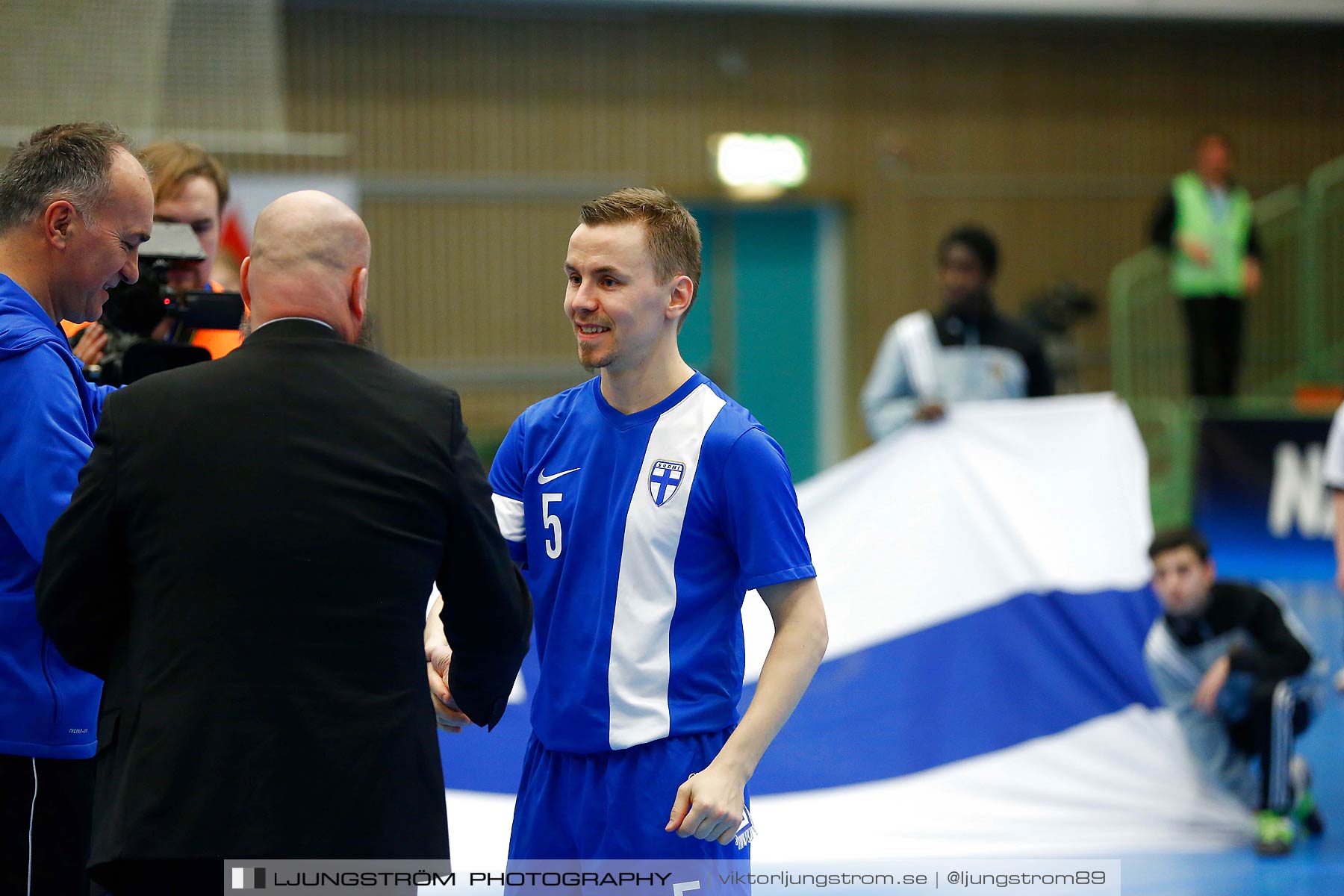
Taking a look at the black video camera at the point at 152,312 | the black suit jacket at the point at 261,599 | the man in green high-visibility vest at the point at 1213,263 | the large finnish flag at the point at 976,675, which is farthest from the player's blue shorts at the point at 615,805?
the man in green high-visibility vest at the point at 1213,263

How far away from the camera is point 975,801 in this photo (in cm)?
491

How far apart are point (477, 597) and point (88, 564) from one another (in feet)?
1.82

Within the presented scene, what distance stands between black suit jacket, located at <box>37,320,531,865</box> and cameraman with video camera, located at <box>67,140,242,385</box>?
0.97 metres

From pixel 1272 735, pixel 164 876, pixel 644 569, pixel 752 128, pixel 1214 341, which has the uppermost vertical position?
pixel 752 128

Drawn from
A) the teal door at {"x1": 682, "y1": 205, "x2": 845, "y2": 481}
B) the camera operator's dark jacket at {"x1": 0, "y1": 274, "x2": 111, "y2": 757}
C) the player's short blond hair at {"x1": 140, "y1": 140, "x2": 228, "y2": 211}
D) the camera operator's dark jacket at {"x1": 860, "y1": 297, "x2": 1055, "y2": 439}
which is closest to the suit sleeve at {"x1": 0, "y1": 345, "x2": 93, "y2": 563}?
the camera operator's dark jacket at {"x1": 0, "y1": 274, "x2": 111, "y2": 757}

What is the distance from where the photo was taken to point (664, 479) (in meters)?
2.55

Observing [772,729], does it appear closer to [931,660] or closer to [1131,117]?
[931,660]

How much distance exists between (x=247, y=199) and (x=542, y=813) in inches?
370

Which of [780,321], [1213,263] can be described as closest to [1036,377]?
[1213,263]

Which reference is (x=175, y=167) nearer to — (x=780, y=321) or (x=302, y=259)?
(x=302, y=259)

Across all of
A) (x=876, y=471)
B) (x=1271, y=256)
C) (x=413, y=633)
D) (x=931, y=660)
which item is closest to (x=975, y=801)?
(x=931, y=660)

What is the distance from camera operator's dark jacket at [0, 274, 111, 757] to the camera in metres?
2.28

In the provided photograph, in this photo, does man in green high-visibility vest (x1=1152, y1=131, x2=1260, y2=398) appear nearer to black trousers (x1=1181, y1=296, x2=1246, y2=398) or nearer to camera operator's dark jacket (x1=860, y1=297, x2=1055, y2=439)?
black trousers (x1=1181, y1=296, x2=1246, y2=398)

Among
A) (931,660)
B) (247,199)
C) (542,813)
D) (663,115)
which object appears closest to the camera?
(542,813)
